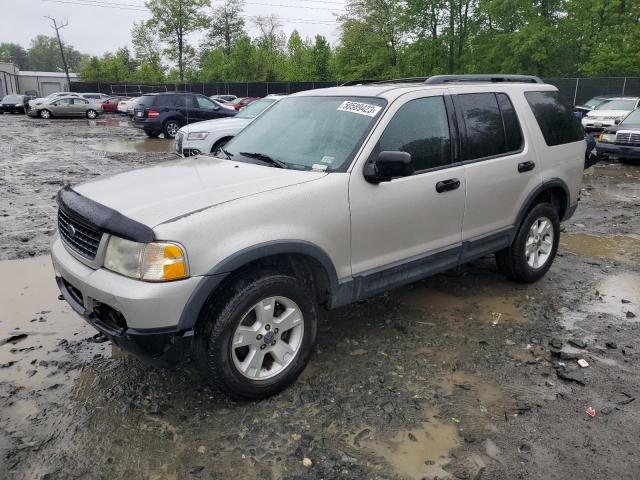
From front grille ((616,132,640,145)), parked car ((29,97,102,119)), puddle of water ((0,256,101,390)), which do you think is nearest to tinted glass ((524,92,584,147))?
puddle of water ((0,256,101,390))

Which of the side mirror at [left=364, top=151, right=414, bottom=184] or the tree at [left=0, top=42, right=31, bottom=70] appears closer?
the side mirror at [left=364, top=151, right=414, bottom=184]

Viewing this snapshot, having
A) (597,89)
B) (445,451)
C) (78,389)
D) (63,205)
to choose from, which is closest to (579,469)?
(445,451)

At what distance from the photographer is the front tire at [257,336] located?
293 cm

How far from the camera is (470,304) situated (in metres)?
4.74

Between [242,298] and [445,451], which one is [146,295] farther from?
[445,451]

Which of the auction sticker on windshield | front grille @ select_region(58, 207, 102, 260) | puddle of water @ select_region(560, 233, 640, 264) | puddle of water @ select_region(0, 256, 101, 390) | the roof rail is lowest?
puddle of water @ select_region(560, 233, 640, 264)

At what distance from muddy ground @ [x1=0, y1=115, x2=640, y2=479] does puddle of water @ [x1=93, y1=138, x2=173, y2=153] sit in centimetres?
1177

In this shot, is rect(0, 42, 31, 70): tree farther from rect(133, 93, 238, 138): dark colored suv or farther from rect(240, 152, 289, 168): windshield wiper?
rect(240, 152, 289, 168): windshield wiper

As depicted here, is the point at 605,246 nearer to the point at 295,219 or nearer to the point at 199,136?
the point at 295,219

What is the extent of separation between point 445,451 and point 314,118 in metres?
2.50

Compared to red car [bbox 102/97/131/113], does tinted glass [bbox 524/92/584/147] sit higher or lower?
higher

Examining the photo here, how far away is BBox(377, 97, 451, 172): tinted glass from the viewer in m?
3.71

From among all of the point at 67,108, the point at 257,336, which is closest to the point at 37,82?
the point at 67,108

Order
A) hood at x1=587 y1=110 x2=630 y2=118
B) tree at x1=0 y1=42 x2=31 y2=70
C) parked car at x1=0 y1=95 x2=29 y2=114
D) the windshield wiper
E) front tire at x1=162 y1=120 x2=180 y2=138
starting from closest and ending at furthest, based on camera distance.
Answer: the windshield wiper
hood at x1=587 y1=110 x2=630 y2=118
front tire at x1=162 y1=120 x2=180 y2=138
parked car at x1=0 y1=95 x2=29 y2=114
tree at x1=0 y1=42 x2=31 y2=70
